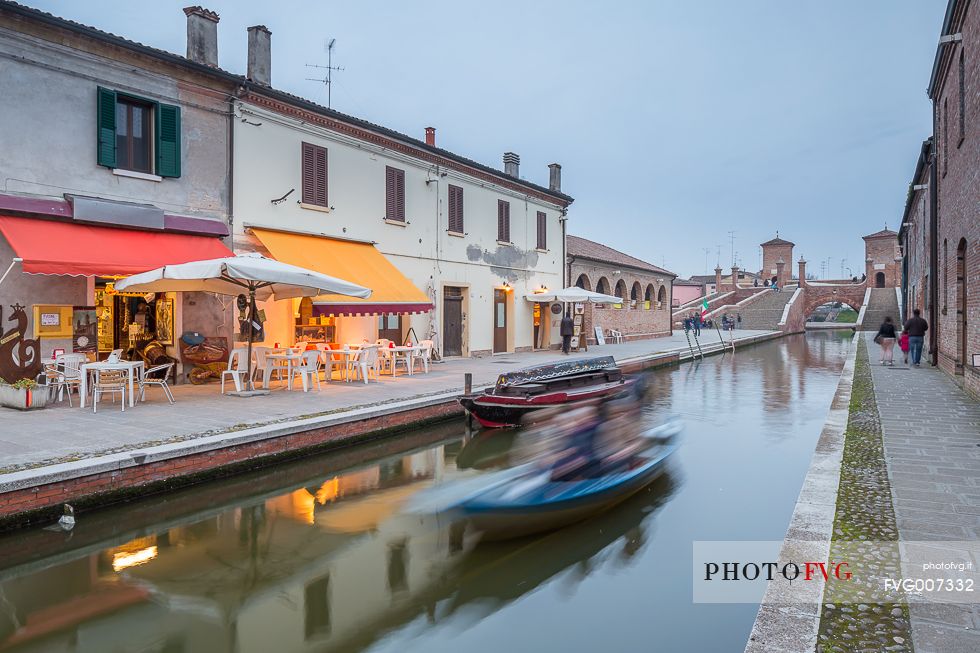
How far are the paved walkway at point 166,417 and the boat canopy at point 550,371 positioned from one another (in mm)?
1659

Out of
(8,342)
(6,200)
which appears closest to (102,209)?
(6,200)

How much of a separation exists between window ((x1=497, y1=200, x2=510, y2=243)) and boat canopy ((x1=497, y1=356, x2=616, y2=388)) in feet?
33.6

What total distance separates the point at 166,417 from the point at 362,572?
4.80 m

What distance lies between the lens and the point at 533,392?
10812 mm

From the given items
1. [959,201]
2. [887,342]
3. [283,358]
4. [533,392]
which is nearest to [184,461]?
[283,358]

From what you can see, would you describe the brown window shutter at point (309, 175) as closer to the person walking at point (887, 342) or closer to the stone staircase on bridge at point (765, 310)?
the person walking at point (887, 342)

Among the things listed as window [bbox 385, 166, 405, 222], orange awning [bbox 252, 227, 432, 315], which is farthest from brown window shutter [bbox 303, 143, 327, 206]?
window [bbox 385, 166, 405, 222]

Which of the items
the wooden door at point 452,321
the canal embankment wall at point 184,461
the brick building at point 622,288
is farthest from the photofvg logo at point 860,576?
the brick building at point 622,288

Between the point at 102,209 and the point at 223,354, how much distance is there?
11.2 ft

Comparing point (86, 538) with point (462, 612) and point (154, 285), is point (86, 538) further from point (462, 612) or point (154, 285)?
point (154, 285)

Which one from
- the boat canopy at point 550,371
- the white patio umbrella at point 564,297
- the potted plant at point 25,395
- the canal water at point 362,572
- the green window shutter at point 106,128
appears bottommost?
the canal water at point 362,572

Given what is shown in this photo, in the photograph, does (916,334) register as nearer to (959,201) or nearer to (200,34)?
(959,201)

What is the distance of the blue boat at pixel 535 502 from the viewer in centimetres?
546

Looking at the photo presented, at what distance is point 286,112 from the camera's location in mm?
13977
